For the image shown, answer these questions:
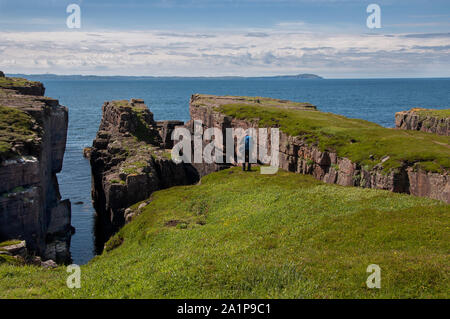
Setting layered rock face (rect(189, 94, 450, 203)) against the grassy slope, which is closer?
the grassy slope

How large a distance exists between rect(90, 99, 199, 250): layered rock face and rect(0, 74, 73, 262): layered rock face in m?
5.52

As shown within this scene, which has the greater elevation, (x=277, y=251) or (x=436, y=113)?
(x=436, y=113)

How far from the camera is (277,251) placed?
72.7 ft

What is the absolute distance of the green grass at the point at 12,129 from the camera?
1552 inches

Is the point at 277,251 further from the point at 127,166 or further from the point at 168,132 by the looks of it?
the point at 168,132

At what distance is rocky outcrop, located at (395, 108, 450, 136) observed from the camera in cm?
6931

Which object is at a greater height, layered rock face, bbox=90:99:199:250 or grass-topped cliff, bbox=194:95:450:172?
grass-topped cliff, bbox=194:95:450:172

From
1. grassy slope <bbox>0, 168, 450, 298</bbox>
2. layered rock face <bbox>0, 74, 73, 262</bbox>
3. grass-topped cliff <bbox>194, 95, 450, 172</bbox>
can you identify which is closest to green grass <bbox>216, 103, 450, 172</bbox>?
grass-topped cliff <bbox>194, 95, 450, 172</bbox>

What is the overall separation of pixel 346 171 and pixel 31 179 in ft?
89.9

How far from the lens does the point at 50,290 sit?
1947cm

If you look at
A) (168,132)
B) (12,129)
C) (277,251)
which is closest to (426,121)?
(168,132)

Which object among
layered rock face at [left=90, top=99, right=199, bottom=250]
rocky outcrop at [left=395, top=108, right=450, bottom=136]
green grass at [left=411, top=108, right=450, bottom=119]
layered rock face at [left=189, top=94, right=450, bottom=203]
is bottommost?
layered rock face at [left=90, top=99, right=199, bottom=250]

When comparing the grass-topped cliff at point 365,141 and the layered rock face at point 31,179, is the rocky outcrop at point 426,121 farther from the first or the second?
the layered rock face at point 31,179

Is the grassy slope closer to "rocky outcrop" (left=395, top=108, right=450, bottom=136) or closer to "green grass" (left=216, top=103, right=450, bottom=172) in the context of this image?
"green grass" (left=216, top=103, right=450, bottom=172)
